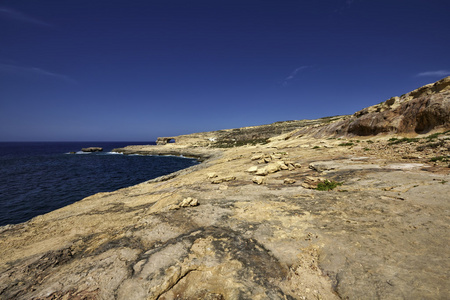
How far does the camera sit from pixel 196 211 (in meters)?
8.33

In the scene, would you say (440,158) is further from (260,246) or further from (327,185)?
(260,246)

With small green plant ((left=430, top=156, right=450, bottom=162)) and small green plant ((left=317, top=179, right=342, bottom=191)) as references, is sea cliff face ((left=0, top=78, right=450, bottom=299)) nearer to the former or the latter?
small green plant ((left=317, top=179, right=342, bottom=191))

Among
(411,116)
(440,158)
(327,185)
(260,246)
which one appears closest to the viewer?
(260,246)

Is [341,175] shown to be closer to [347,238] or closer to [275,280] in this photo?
[347,238]

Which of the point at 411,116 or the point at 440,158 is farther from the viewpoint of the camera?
the point at 411,116

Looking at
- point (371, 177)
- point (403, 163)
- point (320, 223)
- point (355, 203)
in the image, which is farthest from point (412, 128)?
point (320, 223)

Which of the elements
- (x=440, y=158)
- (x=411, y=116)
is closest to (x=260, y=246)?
(x=440, y=158)

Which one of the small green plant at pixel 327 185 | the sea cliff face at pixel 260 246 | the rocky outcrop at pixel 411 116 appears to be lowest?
the sea cliff face at pixel 260 246

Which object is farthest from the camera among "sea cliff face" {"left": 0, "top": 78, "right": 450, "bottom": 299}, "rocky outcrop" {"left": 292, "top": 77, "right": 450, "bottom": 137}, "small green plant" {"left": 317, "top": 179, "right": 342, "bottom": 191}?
"rocky outcrop" {"left": 292, "top": 77, "right": 450, "bottom": 137}

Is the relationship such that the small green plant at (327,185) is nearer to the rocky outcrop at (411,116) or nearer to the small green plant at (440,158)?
the small green plant at (440,158)

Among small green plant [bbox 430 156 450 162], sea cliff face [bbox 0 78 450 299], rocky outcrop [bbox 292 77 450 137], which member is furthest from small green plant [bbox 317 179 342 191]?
rocky outcrop [bbox 292 77 450 137]

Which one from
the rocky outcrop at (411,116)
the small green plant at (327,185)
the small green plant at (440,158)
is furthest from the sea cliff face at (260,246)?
the rocky outcrop at (411,116)

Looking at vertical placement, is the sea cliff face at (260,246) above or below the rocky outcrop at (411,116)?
below

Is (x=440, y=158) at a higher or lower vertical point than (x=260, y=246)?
higher
